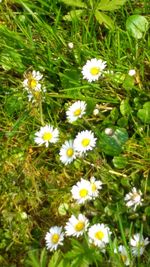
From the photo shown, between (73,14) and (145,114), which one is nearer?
(145,114)

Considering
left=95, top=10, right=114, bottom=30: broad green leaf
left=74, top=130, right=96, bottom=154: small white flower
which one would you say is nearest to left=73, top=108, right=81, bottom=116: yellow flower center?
left=74, top=130, right=96, bottom=154: small white flower

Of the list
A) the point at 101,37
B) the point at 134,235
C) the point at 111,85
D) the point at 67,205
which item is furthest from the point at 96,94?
the point at 134,235

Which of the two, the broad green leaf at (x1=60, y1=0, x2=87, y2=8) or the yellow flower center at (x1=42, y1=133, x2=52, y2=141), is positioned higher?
the broad green leaf at (x1=60, y1=0, x2=87, y2=8)

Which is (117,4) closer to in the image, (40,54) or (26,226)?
(40,54)

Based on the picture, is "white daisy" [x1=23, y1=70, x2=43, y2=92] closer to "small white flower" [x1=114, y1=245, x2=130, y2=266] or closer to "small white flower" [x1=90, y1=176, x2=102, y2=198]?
"small white flower" [x1=90, y1=176, x2=102, y2=198]

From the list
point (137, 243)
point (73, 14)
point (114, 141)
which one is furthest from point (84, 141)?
point (73, 14)

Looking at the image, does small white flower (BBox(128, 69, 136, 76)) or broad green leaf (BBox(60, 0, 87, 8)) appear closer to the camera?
small white flower (BBox(128, 69, 136, 76))

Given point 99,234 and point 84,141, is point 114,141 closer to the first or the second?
point 84,141
